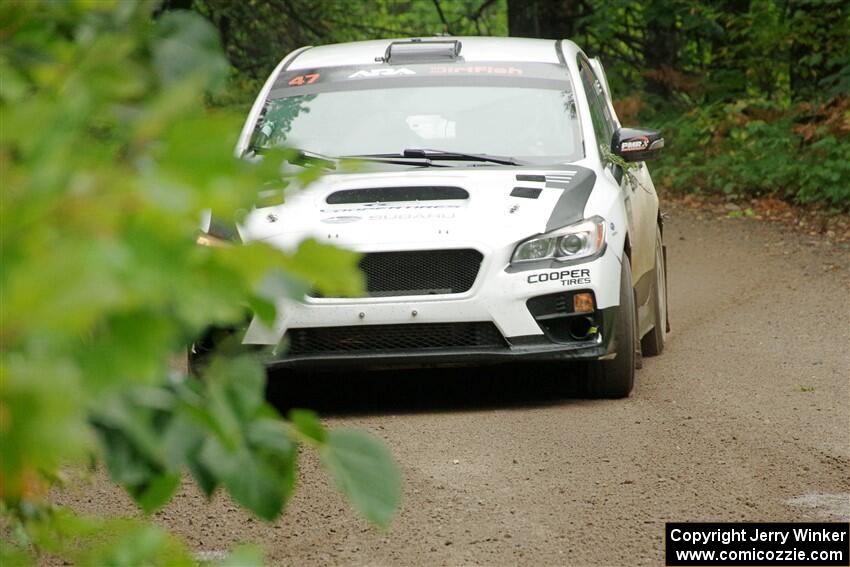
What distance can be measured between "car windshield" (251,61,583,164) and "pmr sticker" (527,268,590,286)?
1018 millimetres

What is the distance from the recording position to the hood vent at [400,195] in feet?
23.1

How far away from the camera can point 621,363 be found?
7.20 m

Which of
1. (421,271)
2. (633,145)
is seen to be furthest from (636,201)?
(421,271)

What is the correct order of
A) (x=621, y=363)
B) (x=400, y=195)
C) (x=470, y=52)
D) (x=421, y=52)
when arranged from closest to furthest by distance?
(x=400, y=195), (x=621, y=363), (x=421, y=52), (x=470, y=52)

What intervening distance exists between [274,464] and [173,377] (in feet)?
0.41

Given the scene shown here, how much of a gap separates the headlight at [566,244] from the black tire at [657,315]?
1873 mm

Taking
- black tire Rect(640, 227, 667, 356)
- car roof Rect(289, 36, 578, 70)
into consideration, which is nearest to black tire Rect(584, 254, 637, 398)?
black tire Rect(640, 227, 667, 356)

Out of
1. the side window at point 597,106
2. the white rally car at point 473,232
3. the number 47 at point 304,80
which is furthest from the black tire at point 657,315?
the number 47 at point 304,80

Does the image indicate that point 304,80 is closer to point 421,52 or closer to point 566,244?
point 421,52

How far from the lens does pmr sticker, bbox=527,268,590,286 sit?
6.87 meters

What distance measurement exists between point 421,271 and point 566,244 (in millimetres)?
680

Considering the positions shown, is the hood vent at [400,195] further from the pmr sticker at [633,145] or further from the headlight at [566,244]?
the pmr sticker at [633,145]

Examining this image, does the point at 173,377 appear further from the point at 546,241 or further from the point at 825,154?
the point at 825,154

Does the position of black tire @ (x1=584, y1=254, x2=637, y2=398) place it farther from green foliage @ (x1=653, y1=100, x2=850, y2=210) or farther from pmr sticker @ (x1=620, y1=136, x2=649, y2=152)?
green foliage @ (x1=653, y1=100, x2=850, y2=210)
